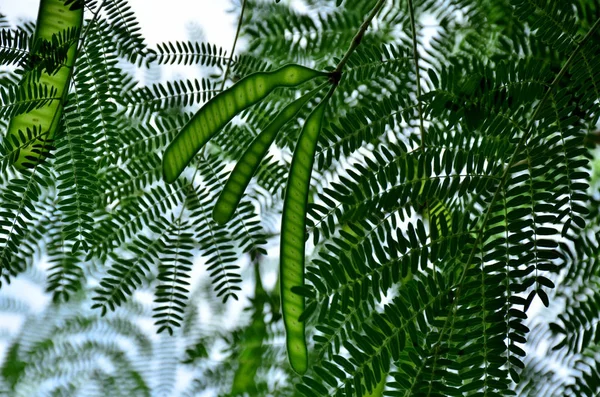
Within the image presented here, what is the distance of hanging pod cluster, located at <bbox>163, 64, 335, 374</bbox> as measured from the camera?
20.5 inches

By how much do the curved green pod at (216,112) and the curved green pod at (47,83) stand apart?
0.62ft

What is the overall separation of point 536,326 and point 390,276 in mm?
392

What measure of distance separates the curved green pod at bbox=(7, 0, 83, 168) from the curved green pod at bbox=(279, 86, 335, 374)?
0.26 meters

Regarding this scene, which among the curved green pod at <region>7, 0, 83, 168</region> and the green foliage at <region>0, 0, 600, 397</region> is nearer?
the green foliage at <region>0, 0, 600, 397</region>

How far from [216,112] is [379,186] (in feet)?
0.54

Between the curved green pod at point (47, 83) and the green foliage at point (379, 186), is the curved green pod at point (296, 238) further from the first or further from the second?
the curved green pod at point (47, 83)

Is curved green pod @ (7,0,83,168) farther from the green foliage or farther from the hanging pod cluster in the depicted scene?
the hanging pod cluster

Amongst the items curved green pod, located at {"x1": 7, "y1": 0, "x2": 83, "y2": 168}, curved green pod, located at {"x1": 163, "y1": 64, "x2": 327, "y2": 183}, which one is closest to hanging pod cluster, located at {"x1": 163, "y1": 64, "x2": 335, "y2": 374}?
curved green pod, located at {"x1": 163, "y1": 64, "x2": 327, "y2": 183}

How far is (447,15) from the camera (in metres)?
0.98

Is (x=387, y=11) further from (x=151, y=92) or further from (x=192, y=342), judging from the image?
(x=192, y=342)

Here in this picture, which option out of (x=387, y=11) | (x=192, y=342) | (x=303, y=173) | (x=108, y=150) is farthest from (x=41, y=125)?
(x=192, y=342)

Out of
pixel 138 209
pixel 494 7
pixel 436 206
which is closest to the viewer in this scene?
pixel 436 206

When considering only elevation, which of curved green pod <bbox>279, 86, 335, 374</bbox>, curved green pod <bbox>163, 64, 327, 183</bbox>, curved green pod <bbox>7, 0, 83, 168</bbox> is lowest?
curved green pod <bbox>279, 86, 335, 374</bbox>

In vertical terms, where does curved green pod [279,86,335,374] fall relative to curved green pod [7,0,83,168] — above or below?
below
